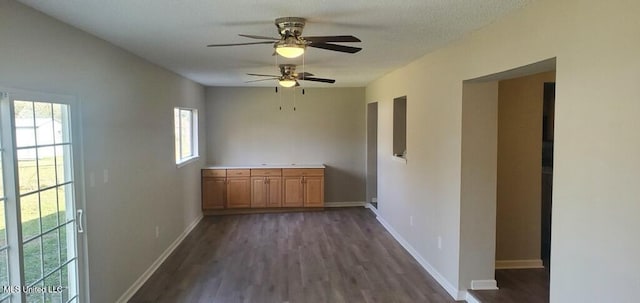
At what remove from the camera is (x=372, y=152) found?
783 centimetres

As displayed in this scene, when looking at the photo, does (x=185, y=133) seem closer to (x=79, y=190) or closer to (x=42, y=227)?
(x=79, y=190)

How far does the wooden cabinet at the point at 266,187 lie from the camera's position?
7328mm

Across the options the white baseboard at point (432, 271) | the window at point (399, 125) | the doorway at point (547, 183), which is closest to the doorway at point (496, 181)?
the white baseboard at point (432, 271)

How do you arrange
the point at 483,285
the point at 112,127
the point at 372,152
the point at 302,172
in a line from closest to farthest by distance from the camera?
the point at 112,127 → the point at 483,285 → the point at 302,172 → the point at 372,152

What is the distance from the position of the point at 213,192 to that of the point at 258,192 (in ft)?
2.64

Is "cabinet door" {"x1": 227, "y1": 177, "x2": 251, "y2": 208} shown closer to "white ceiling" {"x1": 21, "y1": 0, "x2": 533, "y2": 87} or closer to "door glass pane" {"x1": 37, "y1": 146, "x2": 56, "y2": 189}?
"white ceiling" {"x1": 21, "y1": 0, "x2": 533, "y2": 87}

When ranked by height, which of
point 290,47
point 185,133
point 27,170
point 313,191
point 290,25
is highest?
point 290,25

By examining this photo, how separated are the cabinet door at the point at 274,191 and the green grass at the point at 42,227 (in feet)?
14.9

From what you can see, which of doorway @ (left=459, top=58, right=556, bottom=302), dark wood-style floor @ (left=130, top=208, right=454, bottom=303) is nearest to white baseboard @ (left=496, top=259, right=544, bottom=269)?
doorway @ (left=459, top=58, right=556, bottom=302)

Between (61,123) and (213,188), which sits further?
(213,188)

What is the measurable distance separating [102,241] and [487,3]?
11.1ft

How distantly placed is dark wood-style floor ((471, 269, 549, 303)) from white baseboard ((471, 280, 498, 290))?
39 millimetres

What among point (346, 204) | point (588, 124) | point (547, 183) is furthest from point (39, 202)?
point (346, 204)

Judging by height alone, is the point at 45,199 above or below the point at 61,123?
below
